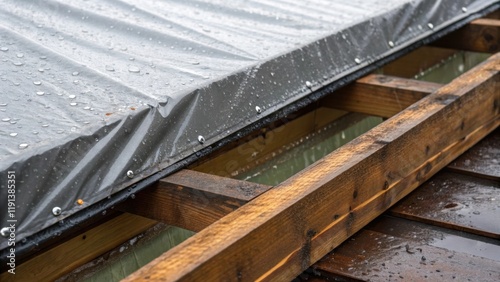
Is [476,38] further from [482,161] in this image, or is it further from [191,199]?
[191,199]

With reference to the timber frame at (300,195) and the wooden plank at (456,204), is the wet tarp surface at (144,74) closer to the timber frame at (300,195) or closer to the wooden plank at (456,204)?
the timber frame at (300,195)

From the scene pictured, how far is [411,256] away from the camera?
213 cm

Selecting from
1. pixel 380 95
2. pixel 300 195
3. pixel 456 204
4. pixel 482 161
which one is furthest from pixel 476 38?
pixel 300 195

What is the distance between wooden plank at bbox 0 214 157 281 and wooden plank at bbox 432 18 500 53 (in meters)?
2.00

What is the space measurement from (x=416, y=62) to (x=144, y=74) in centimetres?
209

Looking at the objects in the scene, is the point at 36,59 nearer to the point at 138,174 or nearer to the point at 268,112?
the point at 138,174

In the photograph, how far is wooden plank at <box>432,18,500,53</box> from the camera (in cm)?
368

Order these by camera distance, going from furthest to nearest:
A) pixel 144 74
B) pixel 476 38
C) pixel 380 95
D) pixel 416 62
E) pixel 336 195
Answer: pixel 416 62, pixel 476 38, pixel 380 95, pixel 144 74, pixel 336 195

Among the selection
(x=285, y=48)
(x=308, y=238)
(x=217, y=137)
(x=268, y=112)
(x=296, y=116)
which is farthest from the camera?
(x=296, y=116)

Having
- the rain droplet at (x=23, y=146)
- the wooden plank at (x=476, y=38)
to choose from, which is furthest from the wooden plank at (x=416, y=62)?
the rain droplet at (x=23, y=146)

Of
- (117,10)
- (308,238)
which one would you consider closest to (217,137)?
(308,238)

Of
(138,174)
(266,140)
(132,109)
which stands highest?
(132,109)

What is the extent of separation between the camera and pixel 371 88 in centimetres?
302

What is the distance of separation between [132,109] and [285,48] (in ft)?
2.63
